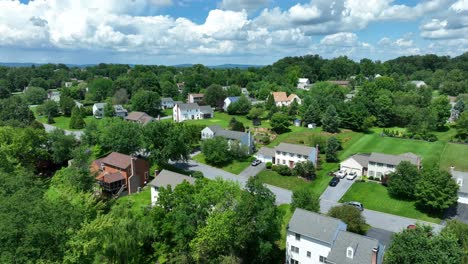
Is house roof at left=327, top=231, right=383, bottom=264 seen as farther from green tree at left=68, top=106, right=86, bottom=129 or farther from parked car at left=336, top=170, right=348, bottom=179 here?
green tree at left=68, top=106, right=86, bottom=129

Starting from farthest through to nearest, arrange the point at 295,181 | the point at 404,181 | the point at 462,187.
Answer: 1. the point at 295,181
2. the point at 404,181
3. the point at 462,187

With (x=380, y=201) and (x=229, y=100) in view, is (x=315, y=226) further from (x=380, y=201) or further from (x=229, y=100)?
(x=229, y=100)

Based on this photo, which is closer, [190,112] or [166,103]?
[190,112]

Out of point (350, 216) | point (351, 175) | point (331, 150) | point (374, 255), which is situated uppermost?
point (374, 255)

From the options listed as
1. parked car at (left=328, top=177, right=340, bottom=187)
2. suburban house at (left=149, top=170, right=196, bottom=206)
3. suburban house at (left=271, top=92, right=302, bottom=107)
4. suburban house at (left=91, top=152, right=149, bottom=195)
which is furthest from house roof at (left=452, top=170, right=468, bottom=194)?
suburban house at (left=271, top=92, right=302, bottom=107)

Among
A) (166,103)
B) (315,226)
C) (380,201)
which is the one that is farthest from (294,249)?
(166,103)
